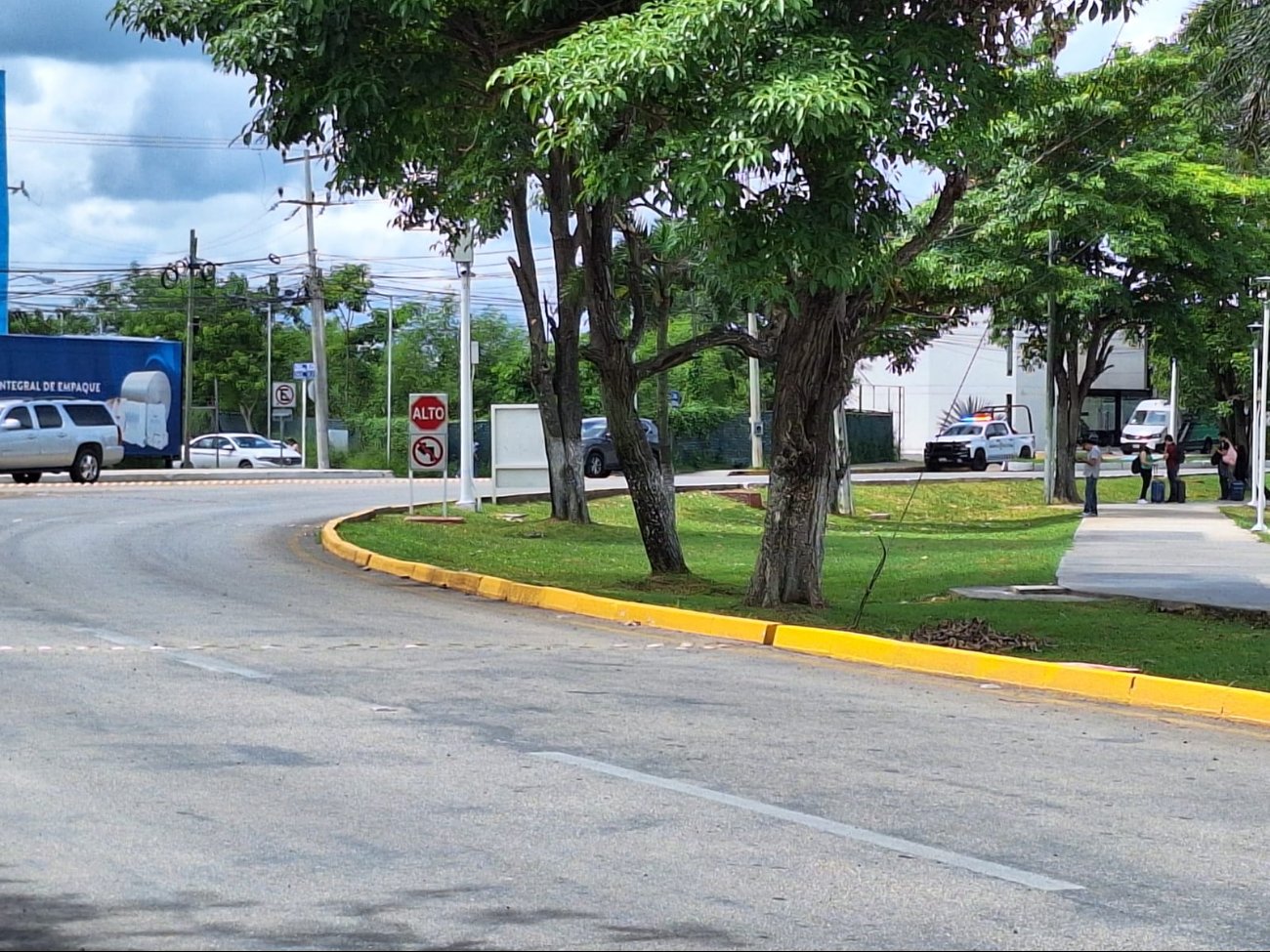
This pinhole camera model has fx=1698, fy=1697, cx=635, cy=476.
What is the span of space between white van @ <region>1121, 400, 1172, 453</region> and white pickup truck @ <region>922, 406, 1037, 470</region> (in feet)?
29.1

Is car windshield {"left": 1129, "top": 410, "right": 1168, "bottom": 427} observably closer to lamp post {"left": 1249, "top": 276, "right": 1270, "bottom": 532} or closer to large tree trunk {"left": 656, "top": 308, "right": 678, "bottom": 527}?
lamp post {"left": 1249, "top": 276, "right": 1270, "bottom": 532}

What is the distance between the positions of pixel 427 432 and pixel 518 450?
5.15m

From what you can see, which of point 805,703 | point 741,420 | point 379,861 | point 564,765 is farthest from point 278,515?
point 741,420

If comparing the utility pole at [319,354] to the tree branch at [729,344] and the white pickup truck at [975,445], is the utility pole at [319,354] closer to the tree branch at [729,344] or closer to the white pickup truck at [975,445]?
the white pickup truck at [975,445]

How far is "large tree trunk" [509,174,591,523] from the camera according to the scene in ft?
Answer: 86.8

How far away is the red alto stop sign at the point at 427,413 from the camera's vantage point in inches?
997

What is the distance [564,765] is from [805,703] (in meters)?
2.87

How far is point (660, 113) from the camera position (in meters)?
14.6

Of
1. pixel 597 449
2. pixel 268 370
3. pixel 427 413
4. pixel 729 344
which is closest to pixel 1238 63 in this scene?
pixel 729 344

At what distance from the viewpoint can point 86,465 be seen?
3769cm

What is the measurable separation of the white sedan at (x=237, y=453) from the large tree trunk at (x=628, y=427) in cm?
4023

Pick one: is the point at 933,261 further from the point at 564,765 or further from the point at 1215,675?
the point at 564,765

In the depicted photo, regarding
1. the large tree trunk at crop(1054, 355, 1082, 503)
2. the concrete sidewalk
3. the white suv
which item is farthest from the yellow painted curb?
the large tree trunk at crop(1054, 355, 1082, 503)

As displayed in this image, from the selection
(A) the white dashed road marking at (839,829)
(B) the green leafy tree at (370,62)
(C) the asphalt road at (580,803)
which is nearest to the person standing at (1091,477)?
(B) the green leafy tree at (370,62)
